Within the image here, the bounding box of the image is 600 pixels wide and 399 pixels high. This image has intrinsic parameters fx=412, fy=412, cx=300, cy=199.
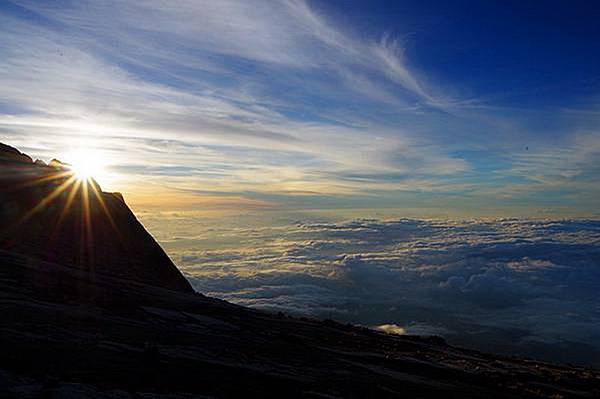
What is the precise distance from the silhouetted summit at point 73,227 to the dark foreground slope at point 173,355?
11.2 m

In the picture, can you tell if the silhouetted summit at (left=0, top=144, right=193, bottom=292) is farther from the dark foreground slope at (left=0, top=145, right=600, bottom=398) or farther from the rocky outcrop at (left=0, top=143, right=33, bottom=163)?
the dark foreground slope at (left=0, top=145, right=600, bottom=398)

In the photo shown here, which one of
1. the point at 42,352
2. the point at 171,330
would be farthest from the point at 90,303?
the point at 42,352

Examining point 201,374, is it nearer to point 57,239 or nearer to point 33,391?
point 33,391

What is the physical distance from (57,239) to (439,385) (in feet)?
134

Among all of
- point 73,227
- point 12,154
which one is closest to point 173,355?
point 73,227

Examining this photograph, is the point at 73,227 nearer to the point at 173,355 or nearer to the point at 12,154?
the point at 12,154

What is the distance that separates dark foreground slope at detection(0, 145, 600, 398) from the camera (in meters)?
13.4

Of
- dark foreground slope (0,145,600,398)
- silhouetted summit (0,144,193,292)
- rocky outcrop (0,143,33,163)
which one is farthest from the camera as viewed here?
rocky outcrop (0,143,33,163)

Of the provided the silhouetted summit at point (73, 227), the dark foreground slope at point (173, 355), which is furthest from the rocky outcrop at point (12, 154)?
the dark foreground slope at point (173, 355)

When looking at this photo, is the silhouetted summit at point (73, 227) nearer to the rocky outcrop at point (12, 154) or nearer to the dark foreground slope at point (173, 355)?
the rocky outcrop at point (12, 154)

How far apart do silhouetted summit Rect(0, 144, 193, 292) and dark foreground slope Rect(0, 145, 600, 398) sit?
440 inches

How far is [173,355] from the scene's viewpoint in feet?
57.4

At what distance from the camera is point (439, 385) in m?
21.5

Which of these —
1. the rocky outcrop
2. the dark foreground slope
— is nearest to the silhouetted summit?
the rocky outcrop
